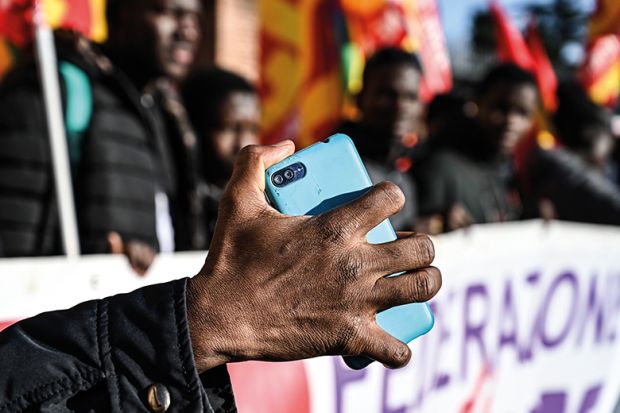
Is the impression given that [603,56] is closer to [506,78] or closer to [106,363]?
[506,78]

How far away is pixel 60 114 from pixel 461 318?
1304mm

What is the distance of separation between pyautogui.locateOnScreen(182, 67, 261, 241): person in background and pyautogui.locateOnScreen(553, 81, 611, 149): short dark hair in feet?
9.99

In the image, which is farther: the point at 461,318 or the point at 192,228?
the point at 192,228

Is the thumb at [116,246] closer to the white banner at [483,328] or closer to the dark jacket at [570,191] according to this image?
the white banner at [483,328]

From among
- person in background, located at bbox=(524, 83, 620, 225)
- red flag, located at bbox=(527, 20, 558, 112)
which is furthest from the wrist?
red flag, located at bbox=(527, 20, 558, 112)

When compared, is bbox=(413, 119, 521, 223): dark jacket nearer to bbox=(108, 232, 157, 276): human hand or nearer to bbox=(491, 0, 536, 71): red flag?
bbox=(108, 232, 157, 276): human hand

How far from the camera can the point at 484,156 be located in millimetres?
4258

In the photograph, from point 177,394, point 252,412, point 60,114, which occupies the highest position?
point 60,114

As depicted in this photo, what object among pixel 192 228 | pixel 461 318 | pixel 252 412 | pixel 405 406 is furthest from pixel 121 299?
pixel 192 228

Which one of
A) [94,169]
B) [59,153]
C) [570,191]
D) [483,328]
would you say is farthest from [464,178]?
[59,153]

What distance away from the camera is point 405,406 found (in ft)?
7.82

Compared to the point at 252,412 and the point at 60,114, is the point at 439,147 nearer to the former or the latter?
the point at 60,114

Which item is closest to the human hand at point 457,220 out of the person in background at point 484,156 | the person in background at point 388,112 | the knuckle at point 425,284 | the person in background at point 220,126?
the person in background at point 484,156

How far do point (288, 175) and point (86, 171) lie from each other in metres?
1.56
